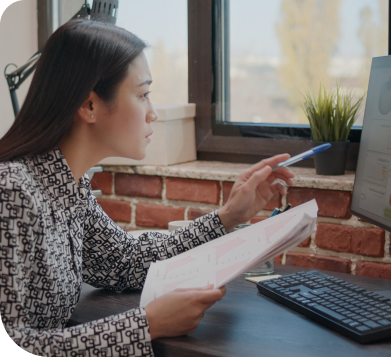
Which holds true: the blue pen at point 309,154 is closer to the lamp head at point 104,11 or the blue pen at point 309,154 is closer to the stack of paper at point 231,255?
the stack of paper at point 231,255

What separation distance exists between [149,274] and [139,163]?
687mm

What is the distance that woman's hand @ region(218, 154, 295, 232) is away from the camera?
0.97 meters

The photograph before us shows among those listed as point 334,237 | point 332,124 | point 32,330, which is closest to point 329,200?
point 334,237

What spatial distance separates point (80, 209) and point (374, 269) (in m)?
0.73

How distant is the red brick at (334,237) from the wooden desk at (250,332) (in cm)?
31

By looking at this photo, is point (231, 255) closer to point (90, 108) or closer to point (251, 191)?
point (251, 191)

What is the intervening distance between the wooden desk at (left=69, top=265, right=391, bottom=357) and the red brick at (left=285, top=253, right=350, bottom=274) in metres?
0.31

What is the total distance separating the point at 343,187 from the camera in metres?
1.19

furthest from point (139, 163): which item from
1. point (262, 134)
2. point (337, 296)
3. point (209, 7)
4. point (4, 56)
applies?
point (337, 296)

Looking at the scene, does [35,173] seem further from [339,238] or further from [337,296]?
[339,238]

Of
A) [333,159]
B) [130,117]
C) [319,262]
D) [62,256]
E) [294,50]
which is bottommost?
[319,262]

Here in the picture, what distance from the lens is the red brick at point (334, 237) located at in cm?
120

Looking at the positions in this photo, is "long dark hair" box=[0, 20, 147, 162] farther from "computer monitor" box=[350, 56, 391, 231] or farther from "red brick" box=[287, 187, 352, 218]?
"red brick" box=[287, 187, 352, 218]

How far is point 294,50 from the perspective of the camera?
1410 mm
